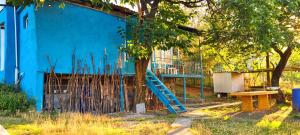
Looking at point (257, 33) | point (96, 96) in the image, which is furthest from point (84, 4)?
point (257, 33)

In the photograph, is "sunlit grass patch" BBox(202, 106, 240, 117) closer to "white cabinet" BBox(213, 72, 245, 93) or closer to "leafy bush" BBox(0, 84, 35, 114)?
"leafy bush" BBox(0, 84, 35, 114)

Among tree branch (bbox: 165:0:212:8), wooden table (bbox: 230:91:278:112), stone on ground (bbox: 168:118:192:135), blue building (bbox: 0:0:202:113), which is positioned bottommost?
stone on ground (bbox: 168:118:192:135)

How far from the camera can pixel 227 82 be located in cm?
2844

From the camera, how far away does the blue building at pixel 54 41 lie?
47.5ft

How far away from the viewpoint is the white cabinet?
2831 centimetres

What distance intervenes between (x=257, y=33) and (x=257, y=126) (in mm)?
3960

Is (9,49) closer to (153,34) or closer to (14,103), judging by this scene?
(14,103)

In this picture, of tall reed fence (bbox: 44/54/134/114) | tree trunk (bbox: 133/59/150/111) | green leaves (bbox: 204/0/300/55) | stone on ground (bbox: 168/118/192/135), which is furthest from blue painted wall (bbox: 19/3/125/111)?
stone on ground (bbox: 168/118/192/135)

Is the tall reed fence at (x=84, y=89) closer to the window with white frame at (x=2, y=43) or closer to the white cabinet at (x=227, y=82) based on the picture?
the window with white frame at (x=2, y=43)

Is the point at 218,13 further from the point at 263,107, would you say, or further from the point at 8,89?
the point at 8,89

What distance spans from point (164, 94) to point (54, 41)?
220 inches

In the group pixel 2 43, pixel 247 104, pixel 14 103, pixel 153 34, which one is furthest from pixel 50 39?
pixel 247 104

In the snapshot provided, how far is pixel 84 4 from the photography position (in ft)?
53.1

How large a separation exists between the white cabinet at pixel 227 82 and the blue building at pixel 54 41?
11.9 meters
